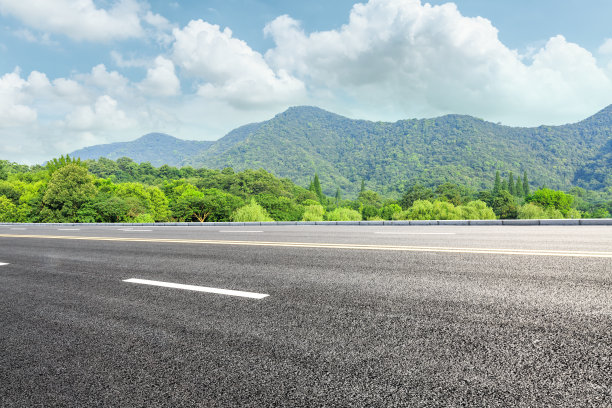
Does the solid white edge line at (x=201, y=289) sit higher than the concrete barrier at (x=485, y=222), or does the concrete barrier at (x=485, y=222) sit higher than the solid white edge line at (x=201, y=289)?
the concrete barrier at (x=485, y=222)

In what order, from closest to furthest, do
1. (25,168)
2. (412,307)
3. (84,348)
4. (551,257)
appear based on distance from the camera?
(84,348) → (412,307) → (551,257) → (25,168)

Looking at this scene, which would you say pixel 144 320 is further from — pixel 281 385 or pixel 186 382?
pixel 281 385

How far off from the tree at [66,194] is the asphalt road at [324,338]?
43104 mm

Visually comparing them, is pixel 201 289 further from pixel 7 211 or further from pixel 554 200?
pixel 554 200

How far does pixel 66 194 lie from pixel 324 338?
4813 cm

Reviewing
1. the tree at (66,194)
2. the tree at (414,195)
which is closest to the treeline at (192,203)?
the tree at (66,194)

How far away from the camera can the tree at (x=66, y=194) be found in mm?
41312

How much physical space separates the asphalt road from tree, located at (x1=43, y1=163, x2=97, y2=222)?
43.1 m

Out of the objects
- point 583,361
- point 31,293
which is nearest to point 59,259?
point 31,293

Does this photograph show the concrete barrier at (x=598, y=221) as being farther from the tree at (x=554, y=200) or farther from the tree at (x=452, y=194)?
the tree at (x=452, y=194)

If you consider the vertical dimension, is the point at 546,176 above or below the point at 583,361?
above

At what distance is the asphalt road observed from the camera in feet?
5.94

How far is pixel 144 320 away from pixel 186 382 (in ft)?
4.50

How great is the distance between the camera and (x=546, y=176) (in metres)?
180
